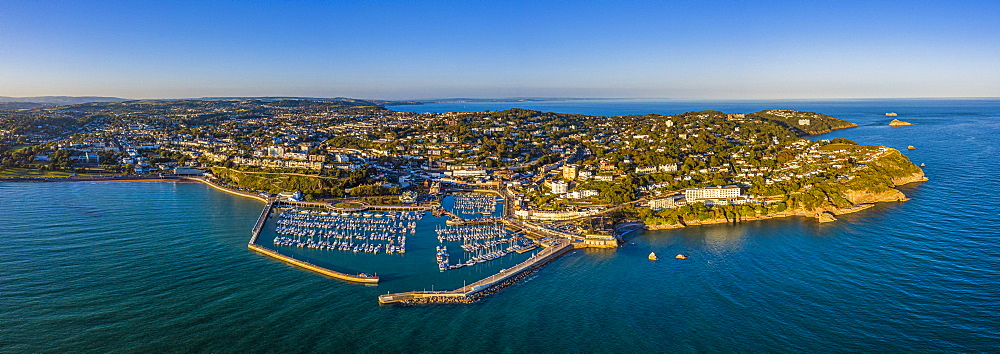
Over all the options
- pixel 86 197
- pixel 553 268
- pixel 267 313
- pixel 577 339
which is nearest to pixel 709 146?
pixel 553 268

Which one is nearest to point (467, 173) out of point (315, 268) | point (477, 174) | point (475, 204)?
point (477, 174)

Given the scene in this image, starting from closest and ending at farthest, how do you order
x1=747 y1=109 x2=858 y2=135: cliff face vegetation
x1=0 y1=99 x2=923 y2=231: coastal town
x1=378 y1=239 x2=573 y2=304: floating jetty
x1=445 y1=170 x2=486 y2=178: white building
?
x1=378 y1=239 x2=573 y2=304: floating jetty
x1=0 y1=99 x2=923 y2=231: coastal town
x1=445 y1=170 x2=486 y2=178: white building
x1=747 y1=109 x2=858 y2=135: cliff face vegetation

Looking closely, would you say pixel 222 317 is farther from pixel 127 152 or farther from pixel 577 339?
pixel 127 152

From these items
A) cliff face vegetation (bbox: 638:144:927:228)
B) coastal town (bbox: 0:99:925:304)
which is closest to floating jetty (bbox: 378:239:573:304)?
coastal town (bbox: 0:99:925:304)

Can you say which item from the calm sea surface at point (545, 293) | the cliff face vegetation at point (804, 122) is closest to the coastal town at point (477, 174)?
the cliff face vegetation at point (804, 122)

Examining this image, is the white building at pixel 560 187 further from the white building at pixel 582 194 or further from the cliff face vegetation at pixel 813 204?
the cliff face vegetation at pixel 813 204

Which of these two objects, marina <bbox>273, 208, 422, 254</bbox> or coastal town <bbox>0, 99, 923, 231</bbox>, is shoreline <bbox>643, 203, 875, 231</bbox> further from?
marina <bbox>273, 208, 422, 254</bbox>

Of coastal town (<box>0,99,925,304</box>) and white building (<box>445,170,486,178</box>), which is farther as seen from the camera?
white building (<box>445,170,486,178</box>)
